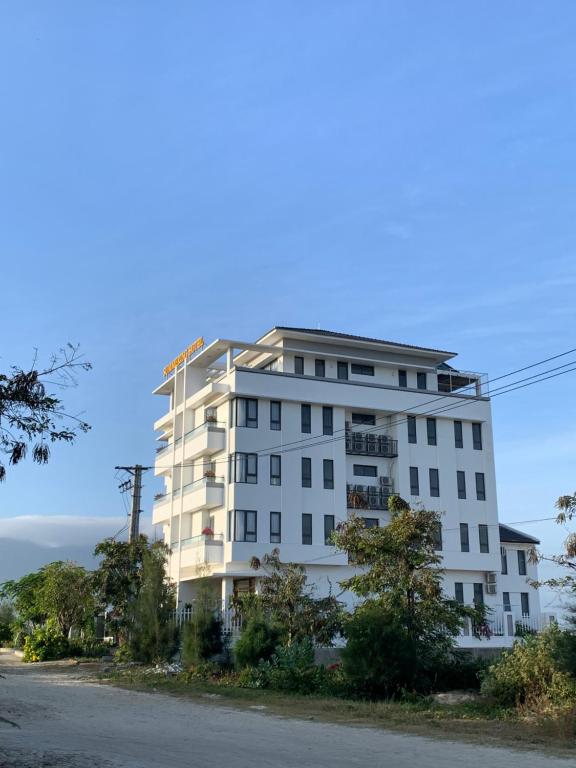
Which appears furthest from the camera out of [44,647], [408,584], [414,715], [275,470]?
[275,470]

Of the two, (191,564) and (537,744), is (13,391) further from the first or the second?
(191,564)

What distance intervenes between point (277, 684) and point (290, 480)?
2256cm

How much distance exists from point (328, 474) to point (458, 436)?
920 centimetres

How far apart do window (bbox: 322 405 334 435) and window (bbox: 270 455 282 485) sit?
3.58 metres

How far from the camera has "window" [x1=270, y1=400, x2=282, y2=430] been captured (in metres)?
45.2

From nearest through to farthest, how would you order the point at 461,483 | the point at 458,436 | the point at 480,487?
the point at 461,483 < the point at 480,487 < the point at 458,436

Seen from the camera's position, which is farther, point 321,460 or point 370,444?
point 370,444

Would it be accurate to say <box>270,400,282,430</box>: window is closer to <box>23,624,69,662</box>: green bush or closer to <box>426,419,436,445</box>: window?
A: <box>426,419,436,445</box>: window

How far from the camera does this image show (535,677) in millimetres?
16328

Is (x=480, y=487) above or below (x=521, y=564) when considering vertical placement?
above

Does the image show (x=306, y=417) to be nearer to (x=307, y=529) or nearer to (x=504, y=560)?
(x=307, y=529)

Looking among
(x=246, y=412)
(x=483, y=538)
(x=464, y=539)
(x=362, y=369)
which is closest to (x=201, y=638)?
(x=246, y=412)

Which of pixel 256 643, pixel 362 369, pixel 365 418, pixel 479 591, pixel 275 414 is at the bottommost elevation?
pixel 256 643

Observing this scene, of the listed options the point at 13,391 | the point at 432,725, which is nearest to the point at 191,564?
the point at 432,725
